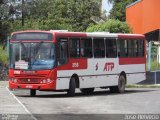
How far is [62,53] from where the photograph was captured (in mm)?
25125

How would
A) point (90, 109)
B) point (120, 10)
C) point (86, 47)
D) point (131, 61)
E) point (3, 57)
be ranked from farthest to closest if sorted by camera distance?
point (120, 10) → point (3, 57) → point (131, 61) → point (86, 47) → point (90, 109)

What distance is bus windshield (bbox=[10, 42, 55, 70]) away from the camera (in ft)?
81.1

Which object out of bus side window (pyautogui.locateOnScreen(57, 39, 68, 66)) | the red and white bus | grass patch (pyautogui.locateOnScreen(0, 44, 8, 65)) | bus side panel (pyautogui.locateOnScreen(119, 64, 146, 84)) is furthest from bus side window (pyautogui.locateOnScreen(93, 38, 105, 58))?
grass patch (pyautogui.locateOnScreen(0, 44, 8, 65))

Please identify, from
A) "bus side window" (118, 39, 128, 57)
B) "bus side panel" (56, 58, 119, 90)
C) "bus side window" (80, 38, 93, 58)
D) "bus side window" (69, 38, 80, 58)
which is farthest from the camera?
"bus side window" (118, 39, 128, 57)

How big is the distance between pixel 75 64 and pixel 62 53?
1.00 m

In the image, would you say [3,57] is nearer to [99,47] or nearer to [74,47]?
[99,47]

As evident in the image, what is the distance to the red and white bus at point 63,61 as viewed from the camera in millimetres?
24734

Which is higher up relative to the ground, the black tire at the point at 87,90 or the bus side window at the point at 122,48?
the bus side window at the point at 122,48

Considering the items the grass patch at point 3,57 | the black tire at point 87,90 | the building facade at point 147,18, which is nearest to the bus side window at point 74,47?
the black tire at point 87,90

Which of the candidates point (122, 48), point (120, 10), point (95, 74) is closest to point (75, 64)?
point (95, 74)

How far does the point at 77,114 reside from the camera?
17.5m

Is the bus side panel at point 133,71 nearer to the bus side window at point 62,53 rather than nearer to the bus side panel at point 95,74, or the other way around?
the bus side panel at point 95,74

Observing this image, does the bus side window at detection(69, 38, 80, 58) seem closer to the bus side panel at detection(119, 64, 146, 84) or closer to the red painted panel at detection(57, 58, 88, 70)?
the red painted panel at detection(57, 58, 88, 70)

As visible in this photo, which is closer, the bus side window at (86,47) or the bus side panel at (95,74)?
the bus side panel at (95,74)
